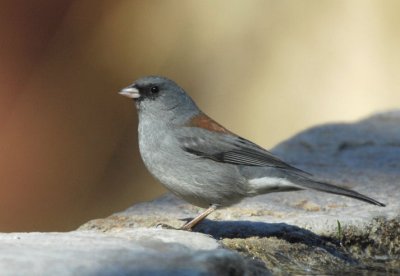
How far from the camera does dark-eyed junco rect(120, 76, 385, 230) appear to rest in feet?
14.1

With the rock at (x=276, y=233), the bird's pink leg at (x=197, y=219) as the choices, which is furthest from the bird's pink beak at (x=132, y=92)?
the bird's pink leg at (x=197, y=219)

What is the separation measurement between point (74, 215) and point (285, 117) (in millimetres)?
2125

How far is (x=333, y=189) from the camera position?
13.4ft

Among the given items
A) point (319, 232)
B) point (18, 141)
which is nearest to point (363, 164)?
point (319, 232)

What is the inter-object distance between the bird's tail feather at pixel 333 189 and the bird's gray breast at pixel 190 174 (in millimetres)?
327

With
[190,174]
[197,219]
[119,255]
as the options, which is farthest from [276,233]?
[119,255]

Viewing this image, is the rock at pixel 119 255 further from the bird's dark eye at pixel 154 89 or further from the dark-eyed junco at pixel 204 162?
the bird's dark eye at pixel 154 89

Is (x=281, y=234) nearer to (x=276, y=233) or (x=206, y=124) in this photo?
(x=276, y=233)

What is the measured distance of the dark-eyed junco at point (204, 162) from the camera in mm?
4285

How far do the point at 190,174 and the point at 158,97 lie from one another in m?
0.55

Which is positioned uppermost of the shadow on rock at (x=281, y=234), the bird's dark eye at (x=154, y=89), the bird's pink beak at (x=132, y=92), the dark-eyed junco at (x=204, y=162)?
the bird's dark eye at (x=154, y=89)

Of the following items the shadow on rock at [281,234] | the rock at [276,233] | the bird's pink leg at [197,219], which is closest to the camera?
the rock at [276,233]

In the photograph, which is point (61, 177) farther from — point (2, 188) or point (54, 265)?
point (54, 265)

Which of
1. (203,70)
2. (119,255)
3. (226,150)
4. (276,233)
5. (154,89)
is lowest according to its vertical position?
(119,255)
